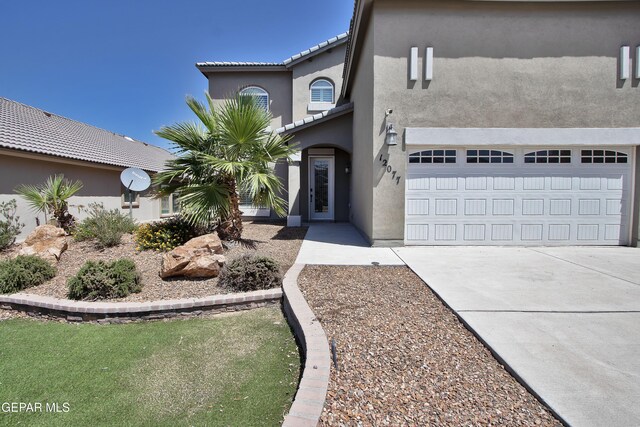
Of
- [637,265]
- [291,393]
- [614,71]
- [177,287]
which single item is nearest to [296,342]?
[291,393]

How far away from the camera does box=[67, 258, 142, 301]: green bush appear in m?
4.60

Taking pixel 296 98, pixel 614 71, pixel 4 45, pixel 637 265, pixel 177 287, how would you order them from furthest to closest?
pixel 296 98 → pixel 4 45 → pixel 614 71 → pixel 637 265 → pixel 177 287

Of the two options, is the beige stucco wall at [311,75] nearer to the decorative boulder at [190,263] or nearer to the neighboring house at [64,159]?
the neighboring house at [64,159]

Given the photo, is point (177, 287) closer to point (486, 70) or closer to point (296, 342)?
point (296, 342)

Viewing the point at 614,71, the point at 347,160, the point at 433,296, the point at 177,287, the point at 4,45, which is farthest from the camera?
the point at 347,160

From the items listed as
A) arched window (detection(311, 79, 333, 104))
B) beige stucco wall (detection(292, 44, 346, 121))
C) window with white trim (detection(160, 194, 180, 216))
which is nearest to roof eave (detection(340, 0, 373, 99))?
arched window (detection(311, 79, 333, 104))

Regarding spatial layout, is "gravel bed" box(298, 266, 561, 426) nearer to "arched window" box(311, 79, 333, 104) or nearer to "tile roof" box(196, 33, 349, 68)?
"arched window" box(311, 79, 333, 104)

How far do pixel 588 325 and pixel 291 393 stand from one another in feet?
11.8

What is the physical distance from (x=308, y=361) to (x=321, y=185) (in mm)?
11205

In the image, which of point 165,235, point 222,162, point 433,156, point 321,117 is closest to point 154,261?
point 165,235

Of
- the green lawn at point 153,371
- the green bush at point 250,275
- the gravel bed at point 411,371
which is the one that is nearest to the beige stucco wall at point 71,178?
the green bush at point 250,275

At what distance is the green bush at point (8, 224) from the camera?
7879mm

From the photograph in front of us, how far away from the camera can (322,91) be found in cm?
1555

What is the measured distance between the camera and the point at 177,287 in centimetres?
504
